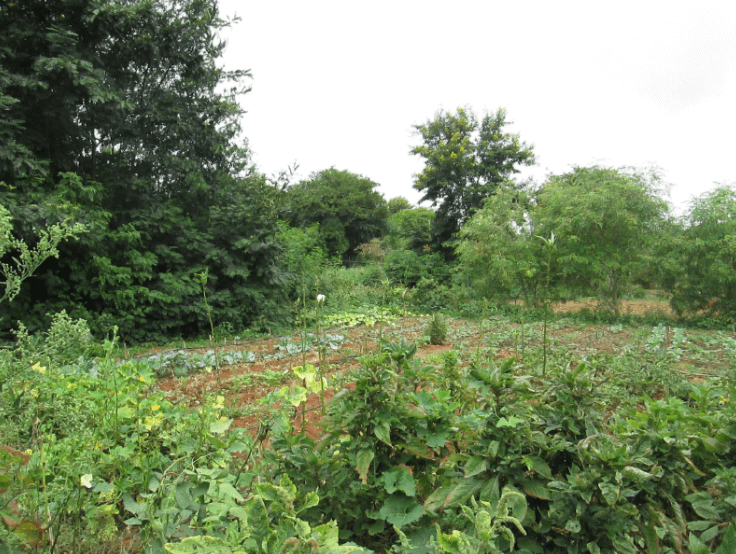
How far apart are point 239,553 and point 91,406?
1179mm

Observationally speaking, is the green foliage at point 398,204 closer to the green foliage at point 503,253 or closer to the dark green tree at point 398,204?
the dark green tree at point 398,204

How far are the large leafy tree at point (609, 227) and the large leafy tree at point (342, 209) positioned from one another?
1433 cm

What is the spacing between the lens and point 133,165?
273 inches

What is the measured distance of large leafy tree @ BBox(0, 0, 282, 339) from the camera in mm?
5508

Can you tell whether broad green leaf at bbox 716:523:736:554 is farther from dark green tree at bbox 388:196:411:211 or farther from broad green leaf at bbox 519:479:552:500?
dark green tree at bbox 388:196:411:211

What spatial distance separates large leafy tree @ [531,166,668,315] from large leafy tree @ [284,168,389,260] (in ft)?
47.0

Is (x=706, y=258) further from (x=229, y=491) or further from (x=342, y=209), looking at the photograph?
(x=342, y=209)

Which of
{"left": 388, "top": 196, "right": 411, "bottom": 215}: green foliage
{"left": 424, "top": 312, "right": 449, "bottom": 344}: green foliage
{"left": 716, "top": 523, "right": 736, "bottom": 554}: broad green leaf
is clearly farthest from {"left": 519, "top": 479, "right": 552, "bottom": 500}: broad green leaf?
{"left": 388, "top": 196, "right": 411, "bottom": 215}: green foliage

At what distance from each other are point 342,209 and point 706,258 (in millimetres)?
18340

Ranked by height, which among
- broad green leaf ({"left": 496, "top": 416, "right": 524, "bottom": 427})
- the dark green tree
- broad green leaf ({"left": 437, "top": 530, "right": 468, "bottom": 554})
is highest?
the dark green tree

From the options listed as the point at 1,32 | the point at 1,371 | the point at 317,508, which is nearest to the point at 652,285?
the point at 317,508

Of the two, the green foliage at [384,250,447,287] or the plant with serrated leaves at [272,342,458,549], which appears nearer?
the plant with serrated leaves at [272,342,458,549]

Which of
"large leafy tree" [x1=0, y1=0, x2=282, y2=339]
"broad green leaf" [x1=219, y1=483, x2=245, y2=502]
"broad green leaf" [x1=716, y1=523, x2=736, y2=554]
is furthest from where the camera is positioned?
"large leafy tree" [x1=0, y1=0, x2=282, y2=339]

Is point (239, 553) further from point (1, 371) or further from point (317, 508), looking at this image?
point (1, 371)
